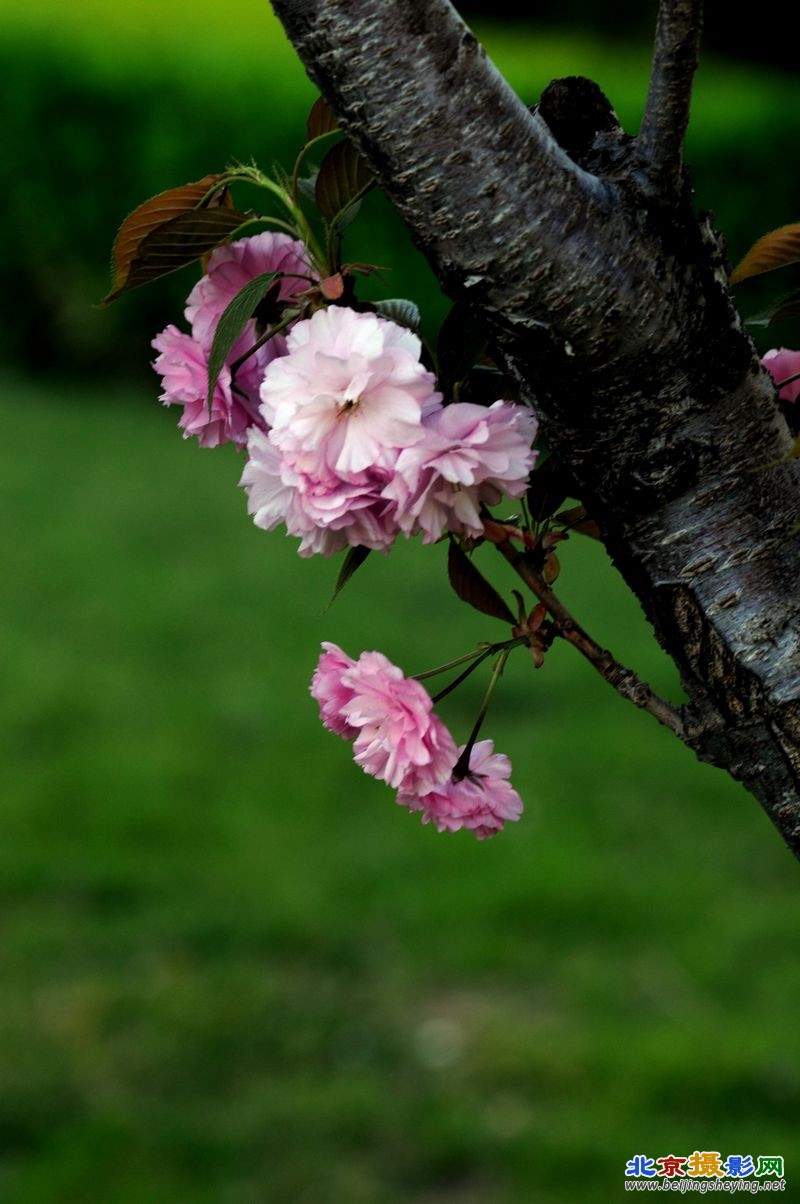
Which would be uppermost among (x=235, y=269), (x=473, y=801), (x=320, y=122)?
(x=320, y=122)

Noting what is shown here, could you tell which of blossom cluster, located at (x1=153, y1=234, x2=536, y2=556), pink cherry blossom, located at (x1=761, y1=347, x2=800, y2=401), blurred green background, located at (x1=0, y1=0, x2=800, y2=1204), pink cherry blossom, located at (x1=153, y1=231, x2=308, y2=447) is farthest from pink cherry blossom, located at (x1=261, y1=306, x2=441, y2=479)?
blurred green background, located at (x1=0, y1=0, x2=800, y2=1204)

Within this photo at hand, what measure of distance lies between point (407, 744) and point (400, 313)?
11.9 inches

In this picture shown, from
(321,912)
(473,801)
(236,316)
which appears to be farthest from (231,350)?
(321,912)

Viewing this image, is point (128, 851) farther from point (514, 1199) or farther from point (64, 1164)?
point (514, 1199)

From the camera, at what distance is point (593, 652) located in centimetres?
108

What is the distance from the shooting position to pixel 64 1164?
3.15m

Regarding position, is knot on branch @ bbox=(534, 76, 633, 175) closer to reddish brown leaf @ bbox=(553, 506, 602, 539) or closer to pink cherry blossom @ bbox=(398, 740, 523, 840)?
reddish brown leaf @ bbox=(553, 506, 602, 539)

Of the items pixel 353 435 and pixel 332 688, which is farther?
pixel 332 688

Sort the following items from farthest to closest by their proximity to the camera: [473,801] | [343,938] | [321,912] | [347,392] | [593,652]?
[321,912] < [343,938] < [473,801] < [593,652] < [347,392]

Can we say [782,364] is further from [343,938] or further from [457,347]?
[343,938]

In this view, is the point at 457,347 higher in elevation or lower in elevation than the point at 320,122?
lower

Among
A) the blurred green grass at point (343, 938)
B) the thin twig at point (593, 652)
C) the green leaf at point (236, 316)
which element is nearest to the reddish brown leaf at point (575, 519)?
the thin twig at point (593, 652)

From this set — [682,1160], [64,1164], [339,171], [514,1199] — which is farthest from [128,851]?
[339,171]

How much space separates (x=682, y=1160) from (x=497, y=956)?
1047mm
